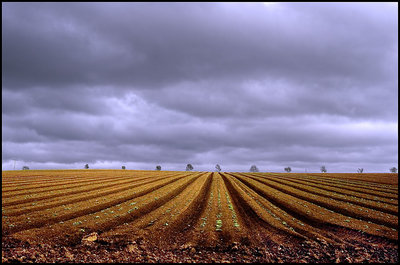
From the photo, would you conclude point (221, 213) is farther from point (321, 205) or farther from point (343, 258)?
point (321, 205)

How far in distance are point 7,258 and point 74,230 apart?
200 inches

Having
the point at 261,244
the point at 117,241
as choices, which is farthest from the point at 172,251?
the point at 261,244

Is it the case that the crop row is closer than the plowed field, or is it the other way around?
the plowed field

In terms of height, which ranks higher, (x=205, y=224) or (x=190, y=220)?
(x=205, y=224)

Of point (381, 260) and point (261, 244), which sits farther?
point (261, 244)

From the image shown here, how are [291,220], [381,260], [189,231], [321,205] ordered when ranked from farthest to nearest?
[321,205] < [291,220] < [189,231] < [381,260]

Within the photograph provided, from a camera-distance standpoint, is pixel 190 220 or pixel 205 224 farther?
pixel 190 220

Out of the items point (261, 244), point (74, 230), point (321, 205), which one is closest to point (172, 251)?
point (261, 244)

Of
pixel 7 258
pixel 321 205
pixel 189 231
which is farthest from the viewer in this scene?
A: pixel 321 205

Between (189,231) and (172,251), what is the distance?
3.93 meters

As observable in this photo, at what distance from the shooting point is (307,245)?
16.1 meters

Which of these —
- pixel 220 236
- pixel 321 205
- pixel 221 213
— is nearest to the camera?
pixel 220 236

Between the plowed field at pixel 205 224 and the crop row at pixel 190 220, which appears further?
the crop row at pixel 190 220

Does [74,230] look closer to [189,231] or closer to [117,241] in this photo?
[117,241]
